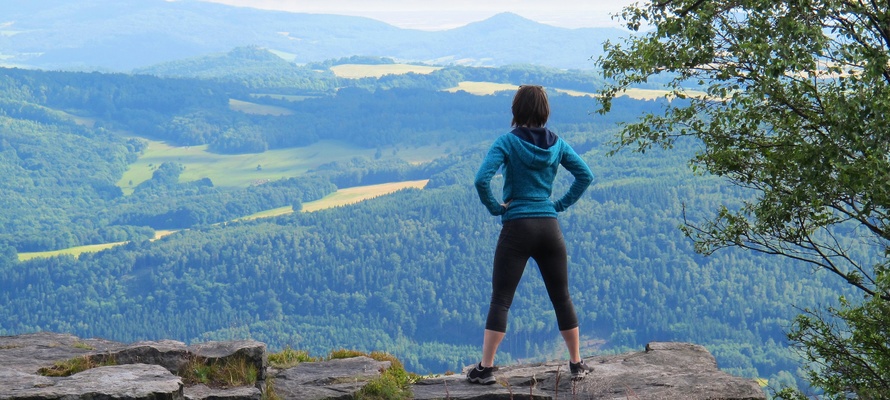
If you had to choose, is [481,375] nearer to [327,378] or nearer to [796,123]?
[327,378]

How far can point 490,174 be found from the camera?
27.9 feet

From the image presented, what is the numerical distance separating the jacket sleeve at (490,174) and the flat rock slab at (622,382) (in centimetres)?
174

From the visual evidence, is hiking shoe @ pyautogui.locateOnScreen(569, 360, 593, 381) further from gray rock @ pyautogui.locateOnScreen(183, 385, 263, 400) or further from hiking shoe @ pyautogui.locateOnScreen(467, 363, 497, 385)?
gray rock @ pyautogui.locateOnScreen(183, 385, 263, 400)

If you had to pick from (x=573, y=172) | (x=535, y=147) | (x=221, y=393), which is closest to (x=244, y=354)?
(x=221, y=393)

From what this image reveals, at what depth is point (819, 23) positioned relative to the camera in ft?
45.2

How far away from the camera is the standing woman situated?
28.3ft

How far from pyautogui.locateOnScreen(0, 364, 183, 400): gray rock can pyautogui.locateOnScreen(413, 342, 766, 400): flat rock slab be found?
251 cm

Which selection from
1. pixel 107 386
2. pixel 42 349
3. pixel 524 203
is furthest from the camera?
pixel 42 349

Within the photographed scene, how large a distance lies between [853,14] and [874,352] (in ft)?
18.5

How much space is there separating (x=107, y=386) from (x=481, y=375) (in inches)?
143

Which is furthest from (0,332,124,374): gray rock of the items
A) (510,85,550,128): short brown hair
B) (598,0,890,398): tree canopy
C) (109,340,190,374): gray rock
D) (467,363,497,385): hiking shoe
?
(598,0,890,398): tree canopy

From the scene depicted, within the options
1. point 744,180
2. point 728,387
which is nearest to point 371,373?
point 728,387

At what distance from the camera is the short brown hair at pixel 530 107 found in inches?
342

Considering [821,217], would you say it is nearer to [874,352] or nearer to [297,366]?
[874,352]
